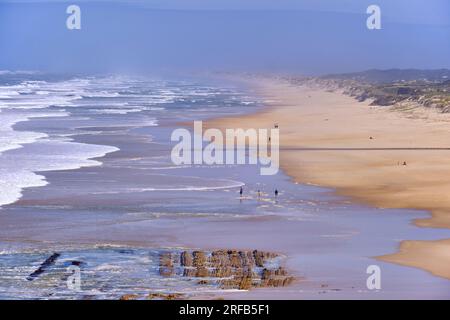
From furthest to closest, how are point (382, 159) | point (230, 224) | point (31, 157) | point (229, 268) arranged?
point (31, 157) < point (382, 159) < point (230, 224) < point (229, 268)

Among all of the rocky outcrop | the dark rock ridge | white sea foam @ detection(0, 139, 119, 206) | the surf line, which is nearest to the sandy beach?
the surf line

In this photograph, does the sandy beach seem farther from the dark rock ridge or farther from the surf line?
the dark rock ridge

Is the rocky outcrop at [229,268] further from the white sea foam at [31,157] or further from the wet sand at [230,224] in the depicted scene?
the white sea foam at [31,157]

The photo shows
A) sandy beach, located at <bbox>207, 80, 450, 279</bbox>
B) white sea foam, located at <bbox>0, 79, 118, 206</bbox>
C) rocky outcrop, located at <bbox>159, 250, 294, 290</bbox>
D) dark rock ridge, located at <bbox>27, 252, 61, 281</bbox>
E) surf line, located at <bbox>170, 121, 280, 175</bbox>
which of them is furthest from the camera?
surf line, located at <bbox>170, 121, 280, 175</bbox>

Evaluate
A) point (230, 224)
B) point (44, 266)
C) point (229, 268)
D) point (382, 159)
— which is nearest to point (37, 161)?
point (382, 159)

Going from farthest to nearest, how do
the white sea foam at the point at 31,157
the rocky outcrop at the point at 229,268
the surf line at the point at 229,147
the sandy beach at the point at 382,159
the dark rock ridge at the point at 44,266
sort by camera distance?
the surf line at the point at 229,147 → the white sea foam at the point at 31,157 → the sandy beach at the point at 382,159 → the dark rock ridge at the point at 44,266 → the rocky outcrop at the point at 229,268

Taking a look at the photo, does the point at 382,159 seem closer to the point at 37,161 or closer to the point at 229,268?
the point at 37,161

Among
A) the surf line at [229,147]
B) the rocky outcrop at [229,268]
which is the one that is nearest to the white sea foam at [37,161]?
the surf line at [229,147]
